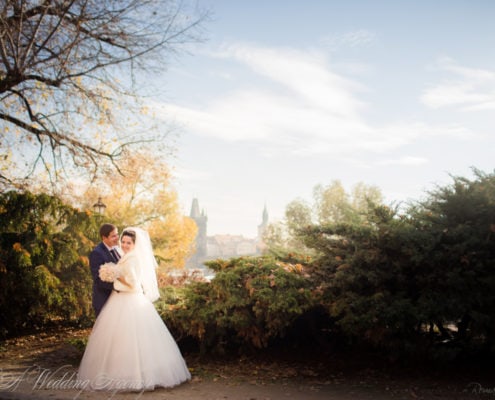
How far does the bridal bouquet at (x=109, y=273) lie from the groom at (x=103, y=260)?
0.65ft

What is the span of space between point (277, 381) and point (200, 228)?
148m

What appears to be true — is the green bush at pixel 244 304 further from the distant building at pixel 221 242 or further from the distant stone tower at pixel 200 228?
the distant building at pixel 221 242

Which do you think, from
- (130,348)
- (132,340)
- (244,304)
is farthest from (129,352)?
(244,304)

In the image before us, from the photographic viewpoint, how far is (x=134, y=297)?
21.2ft

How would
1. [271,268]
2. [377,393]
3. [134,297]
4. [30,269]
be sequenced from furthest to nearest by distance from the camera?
1. [30,269]
2. [271,268]
3. [134,297]
4. [377,393]

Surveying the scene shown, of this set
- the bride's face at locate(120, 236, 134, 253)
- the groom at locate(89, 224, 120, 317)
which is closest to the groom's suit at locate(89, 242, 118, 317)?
the groom at locate(89, 224, 120, 317)

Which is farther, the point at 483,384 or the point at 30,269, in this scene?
the point at 30,269

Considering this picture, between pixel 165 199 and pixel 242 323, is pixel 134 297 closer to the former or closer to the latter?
pixel 242 323

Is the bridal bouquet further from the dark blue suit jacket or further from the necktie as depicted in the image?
the necktie

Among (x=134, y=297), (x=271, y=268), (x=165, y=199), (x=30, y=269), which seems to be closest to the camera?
(x=134, y=297)

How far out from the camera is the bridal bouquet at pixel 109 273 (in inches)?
252

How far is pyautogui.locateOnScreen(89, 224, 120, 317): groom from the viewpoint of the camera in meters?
6.73

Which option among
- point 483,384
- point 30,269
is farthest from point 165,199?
point 483,384

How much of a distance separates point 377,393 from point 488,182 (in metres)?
3.65
